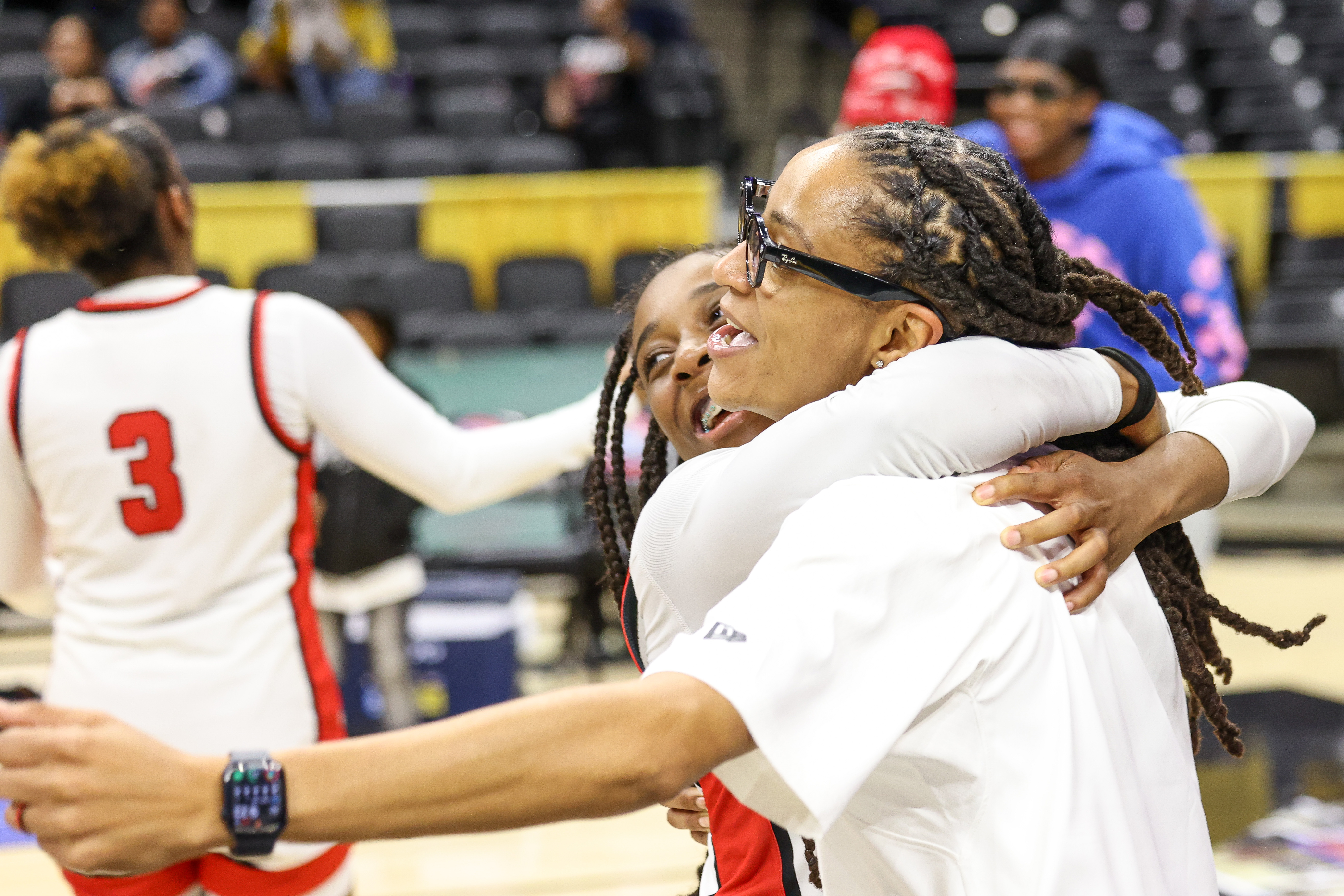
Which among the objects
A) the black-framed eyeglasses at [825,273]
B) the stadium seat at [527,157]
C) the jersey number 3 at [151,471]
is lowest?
the stadium seat at [527,157]

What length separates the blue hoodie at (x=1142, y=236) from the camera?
2.71 metres

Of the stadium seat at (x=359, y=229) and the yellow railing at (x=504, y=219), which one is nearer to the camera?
the yellow railing at (x=504, y=219)

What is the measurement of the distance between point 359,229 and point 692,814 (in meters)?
6.48

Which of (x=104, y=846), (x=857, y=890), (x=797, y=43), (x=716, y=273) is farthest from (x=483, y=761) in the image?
(x=797, y=43)

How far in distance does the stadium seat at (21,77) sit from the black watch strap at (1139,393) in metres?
7.96

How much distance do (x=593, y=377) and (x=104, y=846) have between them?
543 centimetres

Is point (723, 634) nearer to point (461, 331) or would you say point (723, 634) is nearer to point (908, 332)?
point (908, 332)

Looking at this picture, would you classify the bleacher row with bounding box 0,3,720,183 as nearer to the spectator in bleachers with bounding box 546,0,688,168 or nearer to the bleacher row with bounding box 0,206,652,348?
the spectator in bleachers with bounding box 546,0,688,168

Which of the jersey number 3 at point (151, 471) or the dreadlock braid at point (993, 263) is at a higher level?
the dreadlock braid at point (993, 263)

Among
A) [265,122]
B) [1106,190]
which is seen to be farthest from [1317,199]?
[265,122]

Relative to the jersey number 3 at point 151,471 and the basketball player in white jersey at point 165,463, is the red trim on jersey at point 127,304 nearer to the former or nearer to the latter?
the basketball player in white jersey at point 165,463

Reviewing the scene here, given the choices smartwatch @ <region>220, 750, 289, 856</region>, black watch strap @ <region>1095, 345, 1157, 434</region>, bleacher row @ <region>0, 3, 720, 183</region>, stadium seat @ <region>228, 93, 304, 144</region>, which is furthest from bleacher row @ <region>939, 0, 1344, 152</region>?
smartwatch @ <region>220, 750, 289, 856</region>

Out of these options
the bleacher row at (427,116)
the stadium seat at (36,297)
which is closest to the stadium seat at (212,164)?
the bleacher row at (427,116)

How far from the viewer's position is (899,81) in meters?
3.37
